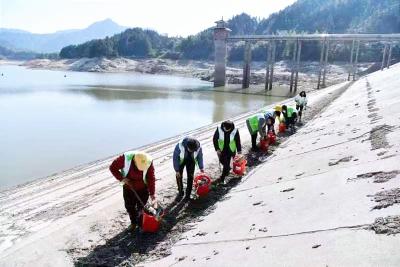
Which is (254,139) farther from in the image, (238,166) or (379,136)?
(379,136)

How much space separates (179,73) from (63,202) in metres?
97.1

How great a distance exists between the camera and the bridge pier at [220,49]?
5912 cm

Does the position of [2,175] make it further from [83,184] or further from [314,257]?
[314,257]

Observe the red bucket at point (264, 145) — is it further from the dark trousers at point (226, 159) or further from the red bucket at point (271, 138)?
the dark trousers at point (226, 159)

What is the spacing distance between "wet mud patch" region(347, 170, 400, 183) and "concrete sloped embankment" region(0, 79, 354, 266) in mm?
2703

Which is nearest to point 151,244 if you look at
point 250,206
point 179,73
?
point 250,206

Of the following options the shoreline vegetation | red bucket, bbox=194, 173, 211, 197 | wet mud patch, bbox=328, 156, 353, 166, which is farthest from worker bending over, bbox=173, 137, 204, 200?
the shoreline vegetation

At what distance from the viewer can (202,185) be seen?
8375 millimetres

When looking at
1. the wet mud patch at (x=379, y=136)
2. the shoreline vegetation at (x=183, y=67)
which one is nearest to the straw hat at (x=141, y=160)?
the wet mud patch at (x=379, y=136)

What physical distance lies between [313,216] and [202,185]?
320 cm

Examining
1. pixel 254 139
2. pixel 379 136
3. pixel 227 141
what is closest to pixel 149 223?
pixel 227 141

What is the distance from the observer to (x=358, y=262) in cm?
396

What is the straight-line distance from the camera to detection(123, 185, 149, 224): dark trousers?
21.8 feet

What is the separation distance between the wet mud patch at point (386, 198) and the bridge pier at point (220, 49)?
2169 inches
